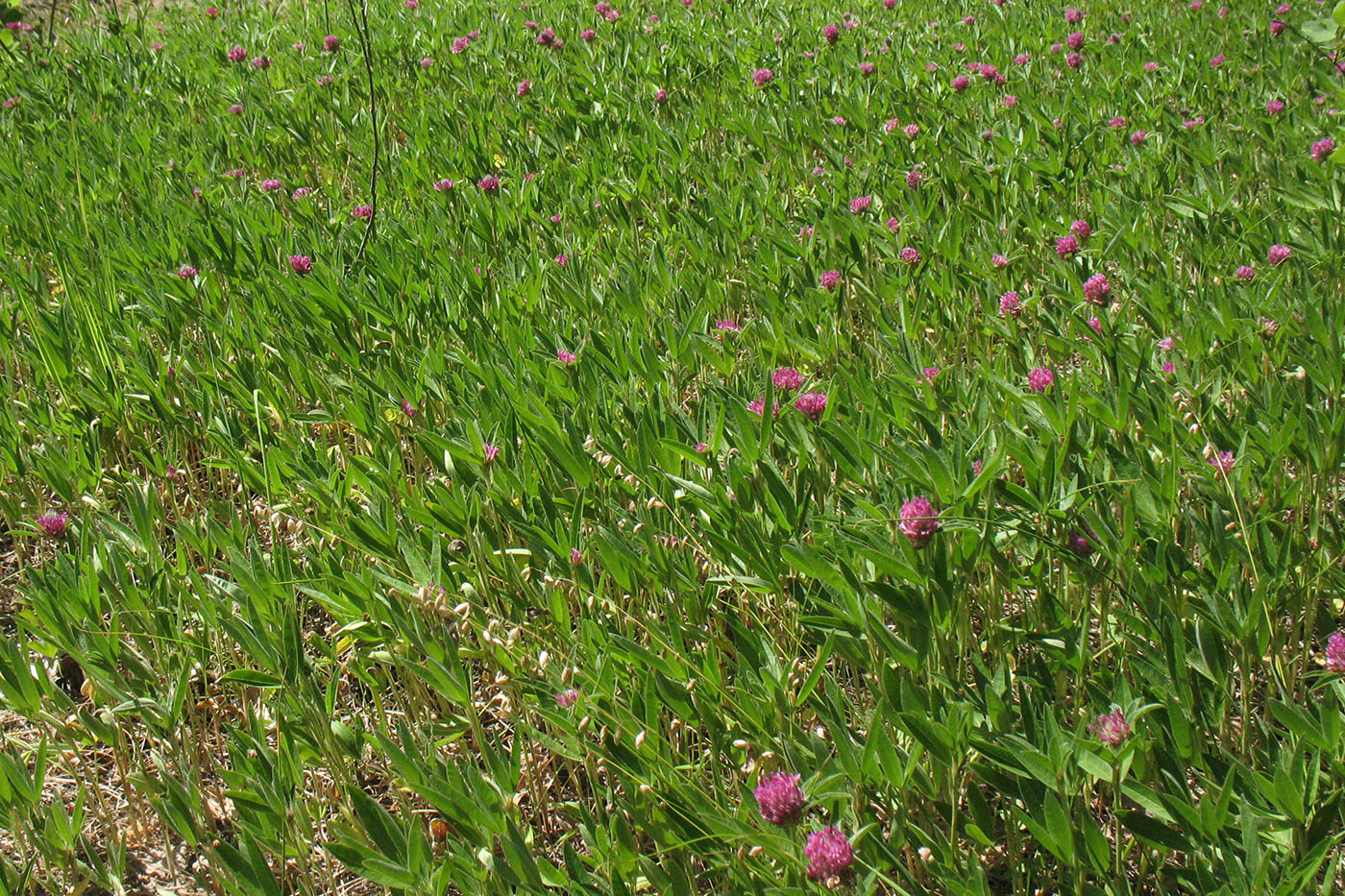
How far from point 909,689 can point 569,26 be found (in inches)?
222

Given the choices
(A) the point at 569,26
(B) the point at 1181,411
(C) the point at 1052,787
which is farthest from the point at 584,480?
(A) the point at 569,26

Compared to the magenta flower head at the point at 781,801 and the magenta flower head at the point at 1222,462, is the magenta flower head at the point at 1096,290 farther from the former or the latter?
the magenta flower head at the point at 781,801

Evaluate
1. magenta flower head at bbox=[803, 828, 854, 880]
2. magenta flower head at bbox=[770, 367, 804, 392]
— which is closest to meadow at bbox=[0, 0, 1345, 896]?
magenta flower head at bbox=[803, 828, 854, 880]

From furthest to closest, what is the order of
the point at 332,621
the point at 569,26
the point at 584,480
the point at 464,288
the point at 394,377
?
1. the point at 569,26
2. the point at 464,288
3. the point at 394,377
4. the point at 332,621
5. the point at 584,480

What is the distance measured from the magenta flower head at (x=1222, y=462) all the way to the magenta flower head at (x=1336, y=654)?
1.05ft

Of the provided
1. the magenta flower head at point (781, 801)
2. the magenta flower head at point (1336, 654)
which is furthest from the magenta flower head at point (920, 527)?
the magenta flower head at point (1336, 654)

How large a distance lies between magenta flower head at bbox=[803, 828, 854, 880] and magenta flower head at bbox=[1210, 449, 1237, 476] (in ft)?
3.01

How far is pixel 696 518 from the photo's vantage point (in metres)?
2.07

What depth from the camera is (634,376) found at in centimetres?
251

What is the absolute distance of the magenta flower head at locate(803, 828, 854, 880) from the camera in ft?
4.13

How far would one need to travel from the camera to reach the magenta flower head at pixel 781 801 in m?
1.31

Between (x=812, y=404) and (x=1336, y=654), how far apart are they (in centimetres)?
94

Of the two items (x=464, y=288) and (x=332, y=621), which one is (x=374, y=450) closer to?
(x=332, y=621)

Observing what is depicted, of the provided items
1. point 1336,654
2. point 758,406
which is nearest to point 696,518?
point 758,406
